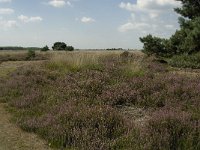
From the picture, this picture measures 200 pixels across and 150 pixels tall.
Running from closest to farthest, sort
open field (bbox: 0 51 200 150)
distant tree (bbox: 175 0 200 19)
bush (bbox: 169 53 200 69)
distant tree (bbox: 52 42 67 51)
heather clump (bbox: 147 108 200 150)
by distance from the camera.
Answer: heather clump (bbox: 147 108 200 150) → open field (bbox: 0 51 200 150) → bush (bbox: 169 53 200 69) → distant tree (bbox: 175 0 200 19) → distant tree (bbox: 52 42 67 51)

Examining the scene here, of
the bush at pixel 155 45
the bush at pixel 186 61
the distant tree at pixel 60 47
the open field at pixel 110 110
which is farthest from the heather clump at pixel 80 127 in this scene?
the distant tree at pixel 60 47

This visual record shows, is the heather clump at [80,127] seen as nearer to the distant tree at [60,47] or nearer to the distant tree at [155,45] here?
the distant tree at [155,45]

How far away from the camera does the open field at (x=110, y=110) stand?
6941mm

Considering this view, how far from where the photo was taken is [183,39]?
72.2ft

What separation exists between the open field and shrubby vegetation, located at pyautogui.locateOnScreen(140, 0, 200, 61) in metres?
6.29

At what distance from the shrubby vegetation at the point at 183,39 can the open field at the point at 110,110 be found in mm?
6288

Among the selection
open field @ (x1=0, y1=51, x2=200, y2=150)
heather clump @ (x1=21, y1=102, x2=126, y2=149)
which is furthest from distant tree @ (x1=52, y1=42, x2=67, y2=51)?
heather clump @ (x1=21, y1=102, x2=126, y2=149)

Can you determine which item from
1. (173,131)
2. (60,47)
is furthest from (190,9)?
(60,47)

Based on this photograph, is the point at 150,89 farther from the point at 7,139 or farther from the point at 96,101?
the point at 7,139

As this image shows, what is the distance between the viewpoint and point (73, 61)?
19.0 metres

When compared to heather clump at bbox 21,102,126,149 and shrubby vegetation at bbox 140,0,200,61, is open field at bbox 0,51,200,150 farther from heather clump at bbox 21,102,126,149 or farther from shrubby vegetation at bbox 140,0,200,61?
shrubby vegetation at bbox 140,0,200,61

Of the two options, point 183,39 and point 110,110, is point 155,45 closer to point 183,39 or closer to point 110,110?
point 183,39

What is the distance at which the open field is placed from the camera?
6.94m

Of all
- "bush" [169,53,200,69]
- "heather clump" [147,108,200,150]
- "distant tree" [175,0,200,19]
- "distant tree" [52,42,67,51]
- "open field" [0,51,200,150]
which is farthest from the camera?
"distant tree" [52,42,67,51]
